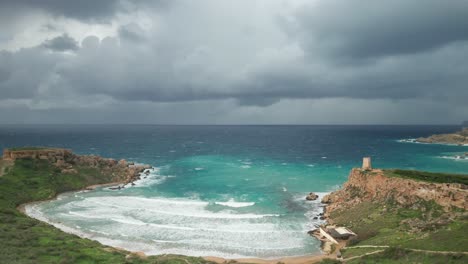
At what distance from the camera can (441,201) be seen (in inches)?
1689

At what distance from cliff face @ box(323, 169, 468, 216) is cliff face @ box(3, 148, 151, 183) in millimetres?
55277

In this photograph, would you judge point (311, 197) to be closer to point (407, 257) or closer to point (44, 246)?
point (407, 257)

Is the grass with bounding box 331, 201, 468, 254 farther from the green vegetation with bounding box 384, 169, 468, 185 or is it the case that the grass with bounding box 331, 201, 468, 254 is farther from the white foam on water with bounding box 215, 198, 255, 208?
the white foam on water with bounding box 215, 198, 255, 208

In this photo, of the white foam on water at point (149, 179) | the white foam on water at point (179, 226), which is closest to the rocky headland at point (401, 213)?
the white foam on water at point (179, 226)

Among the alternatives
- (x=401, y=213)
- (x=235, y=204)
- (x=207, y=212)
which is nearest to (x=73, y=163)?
(x=207, y=212)

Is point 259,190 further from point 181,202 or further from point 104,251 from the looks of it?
point 104,251

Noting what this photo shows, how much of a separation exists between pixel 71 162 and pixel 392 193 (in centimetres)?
7692

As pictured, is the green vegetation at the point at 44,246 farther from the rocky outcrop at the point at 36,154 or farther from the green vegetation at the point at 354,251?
the rocky outcrop at the point at 36,154

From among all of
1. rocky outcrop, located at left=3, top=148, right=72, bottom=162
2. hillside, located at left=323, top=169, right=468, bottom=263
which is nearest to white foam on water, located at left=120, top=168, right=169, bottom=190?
rocky outcrop, located at left=3, top=148, right=72, bottom=162

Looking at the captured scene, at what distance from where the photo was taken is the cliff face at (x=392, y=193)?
138 ft

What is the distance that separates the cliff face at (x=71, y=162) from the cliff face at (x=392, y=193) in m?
55.3

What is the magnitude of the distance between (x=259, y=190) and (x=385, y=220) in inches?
1366

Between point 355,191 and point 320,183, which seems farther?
point 320,183

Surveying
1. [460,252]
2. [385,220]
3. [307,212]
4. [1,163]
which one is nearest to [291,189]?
[307,212]
